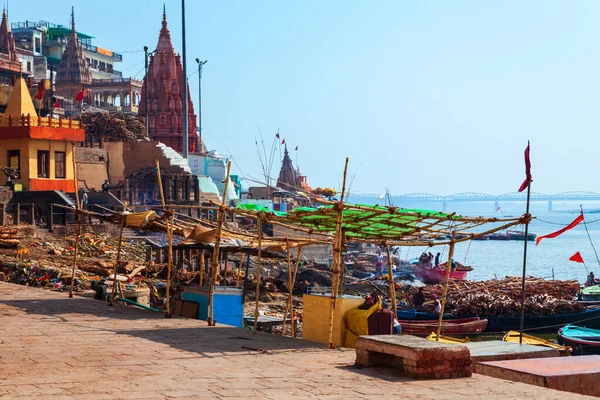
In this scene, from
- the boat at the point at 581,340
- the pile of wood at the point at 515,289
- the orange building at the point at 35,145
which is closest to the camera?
the boat at the point at 581,340

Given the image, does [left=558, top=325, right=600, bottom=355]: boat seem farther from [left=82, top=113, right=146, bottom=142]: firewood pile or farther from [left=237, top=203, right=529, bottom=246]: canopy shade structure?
[left=82, top=113, right=146, bottom=142]: firewood pile

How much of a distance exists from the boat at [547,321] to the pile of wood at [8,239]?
1542cm

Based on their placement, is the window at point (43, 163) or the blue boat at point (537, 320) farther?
the window at point (43, 163)

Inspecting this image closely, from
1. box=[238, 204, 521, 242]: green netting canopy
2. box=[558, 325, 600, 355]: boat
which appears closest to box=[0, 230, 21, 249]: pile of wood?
box=[238, 204, 521, 242]: green netting canopy

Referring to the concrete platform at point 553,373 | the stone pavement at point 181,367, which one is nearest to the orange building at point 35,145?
the stone pavement at point 181,367

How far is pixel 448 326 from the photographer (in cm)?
2530

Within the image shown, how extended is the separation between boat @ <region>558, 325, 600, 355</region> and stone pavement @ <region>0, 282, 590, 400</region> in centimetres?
1175

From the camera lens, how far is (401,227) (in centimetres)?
1395

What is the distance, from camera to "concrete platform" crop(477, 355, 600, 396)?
918cm

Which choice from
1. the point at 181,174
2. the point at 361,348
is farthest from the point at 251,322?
the point at 181,174

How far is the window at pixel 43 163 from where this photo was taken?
3569 cm

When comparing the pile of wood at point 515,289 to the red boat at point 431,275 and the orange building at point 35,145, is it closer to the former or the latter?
the red boat at point 431,275

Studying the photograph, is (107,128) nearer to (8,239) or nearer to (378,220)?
(8,239)

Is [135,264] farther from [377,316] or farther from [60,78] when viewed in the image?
[60,78]
